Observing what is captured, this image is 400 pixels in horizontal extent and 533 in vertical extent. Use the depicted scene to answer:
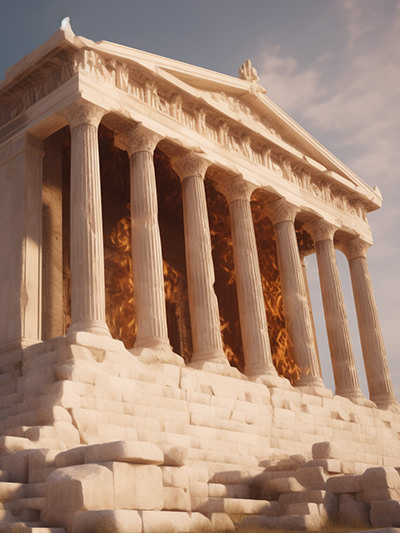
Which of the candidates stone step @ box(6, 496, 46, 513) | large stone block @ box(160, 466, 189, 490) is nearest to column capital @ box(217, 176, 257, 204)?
large stone block @ box(160, 466, 189, 490)

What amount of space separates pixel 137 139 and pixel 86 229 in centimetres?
440

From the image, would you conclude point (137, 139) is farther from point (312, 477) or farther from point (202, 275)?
point (312, 477)

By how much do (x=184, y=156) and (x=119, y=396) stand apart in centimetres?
1033

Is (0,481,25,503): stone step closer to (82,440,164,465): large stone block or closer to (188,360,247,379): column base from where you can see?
(82,440,164,465): large stone block

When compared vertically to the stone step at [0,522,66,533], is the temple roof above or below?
above

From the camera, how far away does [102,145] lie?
25.5m

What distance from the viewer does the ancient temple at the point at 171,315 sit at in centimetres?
1140

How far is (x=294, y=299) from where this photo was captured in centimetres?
2564

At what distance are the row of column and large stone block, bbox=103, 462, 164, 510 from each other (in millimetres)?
7265

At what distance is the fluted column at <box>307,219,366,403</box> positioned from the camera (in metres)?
26.7

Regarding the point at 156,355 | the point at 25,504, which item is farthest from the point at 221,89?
the point at 25,504

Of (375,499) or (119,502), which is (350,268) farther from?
(119,502)

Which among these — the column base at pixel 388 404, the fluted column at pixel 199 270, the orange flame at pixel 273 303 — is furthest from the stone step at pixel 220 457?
the orange flame at pixel 273 303

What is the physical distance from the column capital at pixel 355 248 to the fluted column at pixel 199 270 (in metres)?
10.6
